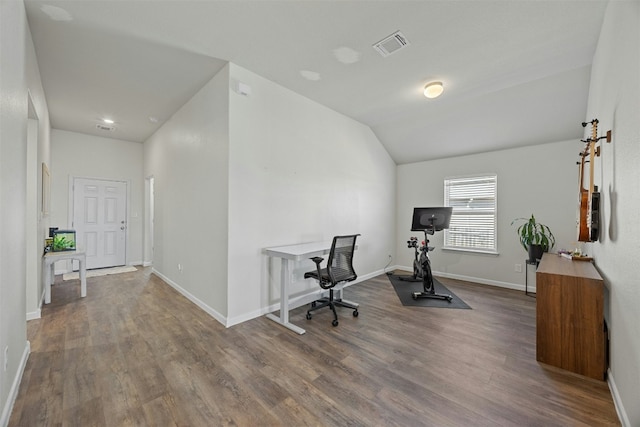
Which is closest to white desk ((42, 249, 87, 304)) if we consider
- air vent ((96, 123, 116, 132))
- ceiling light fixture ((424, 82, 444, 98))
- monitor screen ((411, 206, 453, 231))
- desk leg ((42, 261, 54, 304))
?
desk leg ((42, 261, 54, 304))

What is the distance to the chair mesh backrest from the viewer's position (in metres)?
3.01

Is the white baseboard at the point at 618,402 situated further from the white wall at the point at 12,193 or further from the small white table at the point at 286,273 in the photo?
the white wall at the point at 12,193

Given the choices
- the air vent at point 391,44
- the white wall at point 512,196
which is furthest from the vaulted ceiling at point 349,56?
the white wall at point 512,196

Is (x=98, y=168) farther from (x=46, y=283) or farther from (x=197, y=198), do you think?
(x=197, y=198)

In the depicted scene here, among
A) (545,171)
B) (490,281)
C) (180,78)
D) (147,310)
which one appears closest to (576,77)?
(545,171)

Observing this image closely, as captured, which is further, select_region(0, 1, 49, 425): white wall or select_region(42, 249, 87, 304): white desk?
select_region(42, 249, 87, 304): white desk

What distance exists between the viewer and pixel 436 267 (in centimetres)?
529

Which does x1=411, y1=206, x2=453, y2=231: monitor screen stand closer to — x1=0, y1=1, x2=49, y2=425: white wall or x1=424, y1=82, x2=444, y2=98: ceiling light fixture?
x1=424, y1=82, x2=444, y2=98: ceiling light fixture

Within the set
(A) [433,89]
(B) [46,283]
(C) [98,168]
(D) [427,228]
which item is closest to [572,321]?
(D) [427,228]

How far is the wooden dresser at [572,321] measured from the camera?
200 centimetres

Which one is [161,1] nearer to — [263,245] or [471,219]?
[263,245]

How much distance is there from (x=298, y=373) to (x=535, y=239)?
4047 mm

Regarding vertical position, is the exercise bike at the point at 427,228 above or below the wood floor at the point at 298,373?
above

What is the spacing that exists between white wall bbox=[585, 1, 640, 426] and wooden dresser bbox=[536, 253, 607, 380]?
8cm
